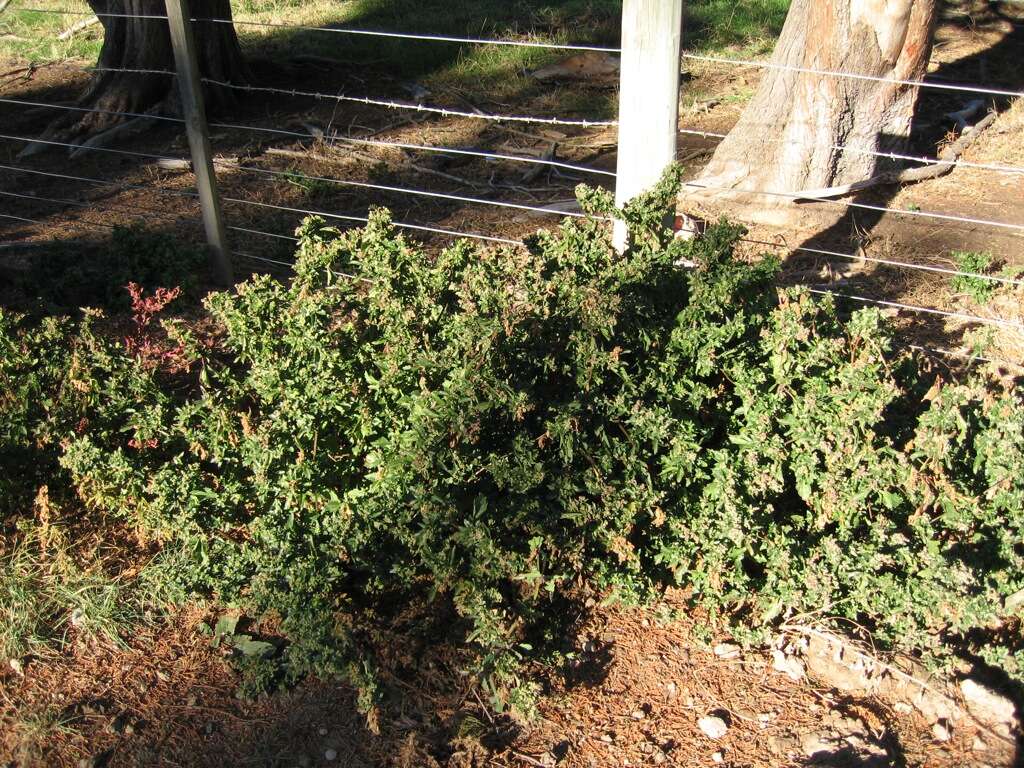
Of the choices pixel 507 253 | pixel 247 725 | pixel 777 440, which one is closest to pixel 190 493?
pixel 247 725

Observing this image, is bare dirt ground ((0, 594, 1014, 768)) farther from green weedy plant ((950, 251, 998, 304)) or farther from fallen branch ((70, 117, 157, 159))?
fallen branch ((70, 117, 157, 159))

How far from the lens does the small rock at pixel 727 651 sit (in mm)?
3188

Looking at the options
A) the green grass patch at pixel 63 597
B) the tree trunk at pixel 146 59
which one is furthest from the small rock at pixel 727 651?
the tree trunk at pixel 146 59

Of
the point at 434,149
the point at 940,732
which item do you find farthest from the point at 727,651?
the point at 434,149

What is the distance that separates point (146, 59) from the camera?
818 cm

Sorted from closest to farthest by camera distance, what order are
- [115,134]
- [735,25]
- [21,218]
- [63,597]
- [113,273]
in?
[63,597] < [113,273] < [21,218] < [115,134] < [735,25]

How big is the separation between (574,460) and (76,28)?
11.4 m

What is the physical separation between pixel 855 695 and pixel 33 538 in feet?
10.0

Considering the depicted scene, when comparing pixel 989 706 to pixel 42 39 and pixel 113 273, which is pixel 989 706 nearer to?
pixel 113 273

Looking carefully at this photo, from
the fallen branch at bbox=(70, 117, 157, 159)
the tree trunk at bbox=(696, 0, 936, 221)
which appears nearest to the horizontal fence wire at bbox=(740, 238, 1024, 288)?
the tree trunk at bbox=(696, 0, 936, 221)

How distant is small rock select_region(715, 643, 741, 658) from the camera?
319cm

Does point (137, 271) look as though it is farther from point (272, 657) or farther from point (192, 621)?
point (272, 657)

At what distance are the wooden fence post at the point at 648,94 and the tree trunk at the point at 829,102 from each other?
2.58 m

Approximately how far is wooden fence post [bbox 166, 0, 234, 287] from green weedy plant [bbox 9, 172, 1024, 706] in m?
1.91
